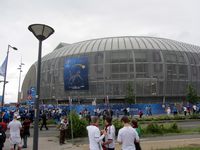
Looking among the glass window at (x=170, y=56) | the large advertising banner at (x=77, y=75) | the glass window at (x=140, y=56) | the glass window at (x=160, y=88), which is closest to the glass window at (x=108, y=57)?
the glass window at (x=140, y=56)

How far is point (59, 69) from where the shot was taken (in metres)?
78.3

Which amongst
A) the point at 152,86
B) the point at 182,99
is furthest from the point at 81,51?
the point at 182,99

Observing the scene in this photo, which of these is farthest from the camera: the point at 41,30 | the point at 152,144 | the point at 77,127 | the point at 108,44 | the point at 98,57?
the point at 108,44

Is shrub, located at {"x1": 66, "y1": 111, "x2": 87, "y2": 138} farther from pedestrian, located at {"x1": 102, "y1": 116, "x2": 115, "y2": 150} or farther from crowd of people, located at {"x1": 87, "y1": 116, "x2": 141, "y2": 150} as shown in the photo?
pedestrian, located at {"x1": 102, "y1": 116, "x2": 115, "y2": 150}

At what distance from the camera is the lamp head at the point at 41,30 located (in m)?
10.1

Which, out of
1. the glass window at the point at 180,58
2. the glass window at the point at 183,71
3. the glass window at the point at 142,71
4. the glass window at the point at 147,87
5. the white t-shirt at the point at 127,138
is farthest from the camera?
the glass window at the point at 180,58

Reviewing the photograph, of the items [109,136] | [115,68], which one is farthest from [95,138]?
[115,68]

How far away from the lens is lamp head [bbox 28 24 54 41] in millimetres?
10086

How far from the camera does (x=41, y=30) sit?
1021cm

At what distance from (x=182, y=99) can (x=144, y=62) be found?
1295cm

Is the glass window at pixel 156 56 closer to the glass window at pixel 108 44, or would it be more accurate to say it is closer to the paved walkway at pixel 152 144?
the glass window at pixel 108 44

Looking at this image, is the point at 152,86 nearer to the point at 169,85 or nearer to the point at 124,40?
the point at 169,85

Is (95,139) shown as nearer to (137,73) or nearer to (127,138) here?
(127,138)

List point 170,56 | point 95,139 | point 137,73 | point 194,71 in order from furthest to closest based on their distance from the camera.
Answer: point 194,71 → point 170,56 → point 137,73 → point 95,139
